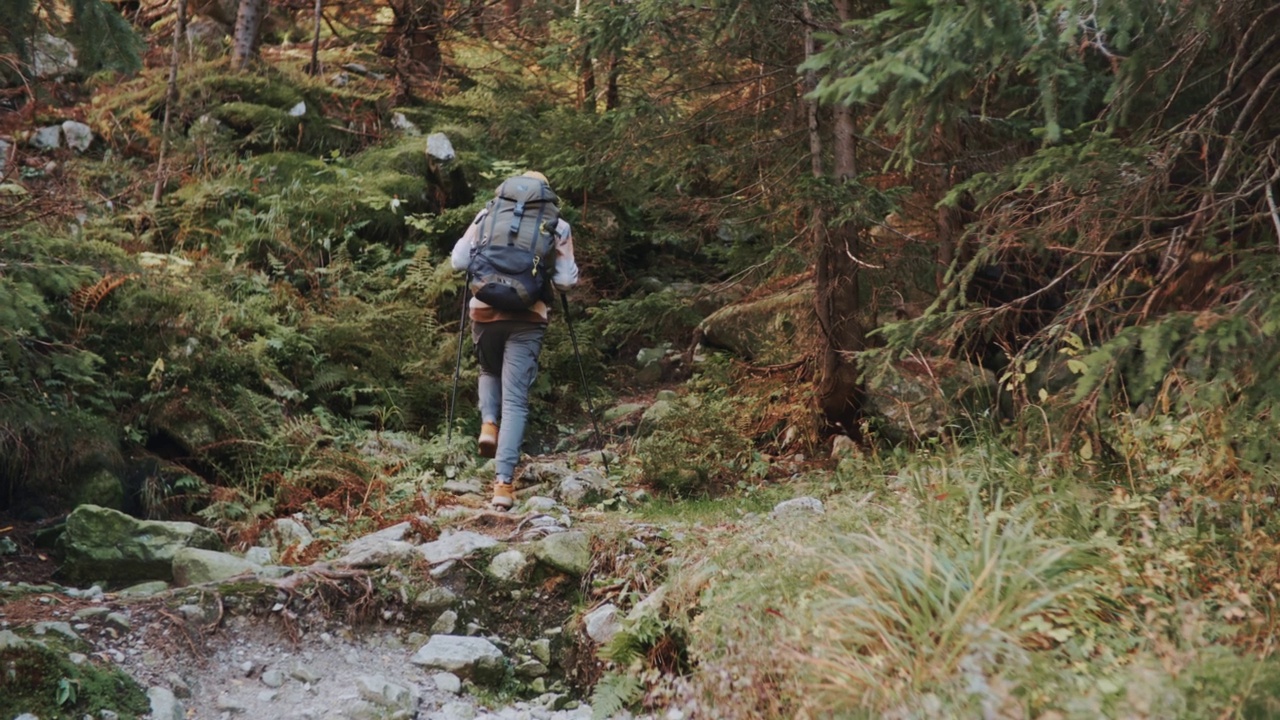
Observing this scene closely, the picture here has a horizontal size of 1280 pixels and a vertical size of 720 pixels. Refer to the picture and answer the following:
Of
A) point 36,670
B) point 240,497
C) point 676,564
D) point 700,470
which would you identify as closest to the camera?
point 36,670

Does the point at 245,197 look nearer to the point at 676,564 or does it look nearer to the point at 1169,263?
the point at 676,564

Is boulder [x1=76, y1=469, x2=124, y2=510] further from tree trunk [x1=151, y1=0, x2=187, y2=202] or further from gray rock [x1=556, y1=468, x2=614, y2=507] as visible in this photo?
tree trunk [x1=151, y1=0, x2=187, y2=202]

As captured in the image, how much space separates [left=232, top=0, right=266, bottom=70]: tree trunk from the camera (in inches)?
500

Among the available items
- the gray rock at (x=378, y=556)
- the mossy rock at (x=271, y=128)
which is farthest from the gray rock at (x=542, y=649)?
the mossy rock at (x=271, y=128)

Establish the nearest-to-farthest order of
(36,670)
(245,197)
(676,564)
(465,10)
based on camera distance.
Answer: (36,670), (676,564), (245,197), (465,10)

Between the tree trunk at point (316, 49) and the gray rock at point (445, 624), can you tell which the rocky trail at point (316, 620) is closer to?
the gray rock at point (445, 624)

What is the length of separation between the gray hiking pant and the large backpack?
0.24 m

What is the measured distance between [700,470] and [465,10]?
882 centimetres

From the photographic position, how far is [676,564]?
534 centimetres

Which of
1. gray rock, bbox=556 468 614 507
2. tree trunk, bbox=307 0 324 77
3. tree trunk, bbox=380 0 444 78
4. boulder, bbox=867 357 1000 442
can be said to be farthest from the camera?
tree trunk, bbox=380 0 444 78

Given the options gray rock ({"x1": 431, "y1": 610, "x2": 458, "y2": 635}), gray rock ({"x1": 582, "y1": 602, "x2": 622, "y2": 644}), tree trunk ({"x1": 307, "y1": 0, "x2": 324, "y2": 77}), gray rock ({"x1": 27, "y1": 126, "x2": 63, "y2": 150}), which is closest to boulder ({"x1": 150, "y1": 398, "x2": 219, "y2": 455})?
gray rock ({"x1": 431, "y1": 610, "x2": 458, "y2": 635})

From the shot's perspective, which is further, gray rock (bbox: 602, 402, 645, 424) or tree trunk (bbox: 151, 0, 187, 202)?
tree trunk (bbox: 151, 0, 187, 202)

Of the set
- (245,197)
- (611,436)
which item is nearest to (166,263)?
(245,197)

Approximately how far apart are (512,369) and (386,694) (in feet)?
9.68
